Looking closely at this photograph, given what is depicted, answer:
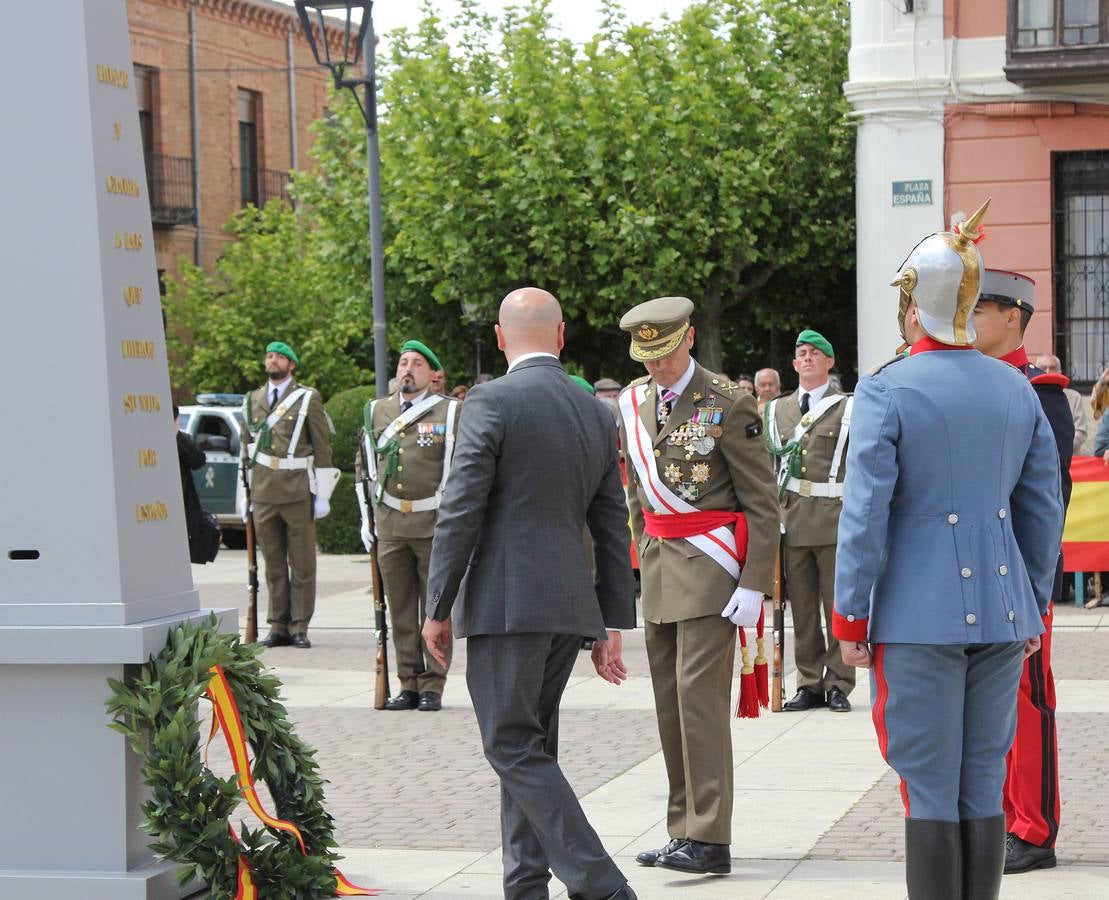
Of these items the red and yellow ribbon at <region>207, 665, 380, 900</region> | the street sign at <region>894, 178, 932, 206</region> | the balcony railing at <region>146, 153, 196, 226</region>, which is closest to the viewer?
the red and yellow ribbon at <region>207, 665, 380, 900</region>

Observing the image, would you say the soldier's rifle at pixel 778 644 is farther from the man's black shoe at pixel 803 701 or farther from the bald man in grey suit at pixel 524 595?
the bald man in grey suit at pixel 524 595

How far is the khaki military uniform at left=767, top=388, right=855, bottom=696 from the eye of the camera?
10102 millimetres

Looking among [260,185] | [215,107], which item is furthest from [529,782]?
[260,185]

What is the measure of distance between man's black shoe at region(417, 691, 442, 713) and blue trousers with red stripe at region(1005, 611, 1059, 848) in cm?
450

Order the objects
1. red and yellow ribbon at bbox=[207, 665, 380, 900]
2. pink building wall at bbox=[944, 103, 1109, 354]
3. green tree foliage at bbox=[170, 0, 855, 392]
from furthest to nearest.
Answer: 1. green tree foliage at bbox=[170, 0, 855, 392]
2. pink building wall at bbox=[944, 103, 1109, 354]
3. red and yellow ribbon at bbox=[207, 665, 380, 900]

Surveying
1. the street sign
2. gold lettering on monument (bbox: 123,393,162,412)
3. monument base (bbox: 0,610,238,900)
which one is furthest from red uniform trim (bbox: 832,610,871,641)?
the street sign

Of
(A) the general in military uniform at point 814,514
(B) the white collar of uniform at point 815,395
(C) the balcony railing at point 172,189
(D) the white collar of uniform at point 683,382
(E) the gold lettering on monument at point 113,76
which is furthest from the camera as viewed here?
(C) the balcony railing at point 172,189

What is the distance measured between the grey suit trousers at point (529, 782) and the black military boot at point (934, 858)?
1.00m

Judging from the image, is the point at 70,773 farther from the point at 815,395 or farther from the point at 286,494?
the point at 286,494

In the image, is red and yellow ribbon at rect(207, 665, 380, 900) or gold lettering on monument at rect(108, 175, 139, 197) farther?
red and yellow ribbon at rect(207, 665, 380, 900)

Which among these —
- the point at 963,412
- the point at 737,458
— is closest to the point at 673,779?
the point at 737,458

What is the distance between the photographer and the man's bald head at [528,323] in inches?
232

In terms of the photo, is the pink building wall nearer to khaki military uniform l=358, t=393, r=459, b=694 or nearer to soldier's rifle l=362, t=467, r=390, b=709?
khaki military uniform l=358, t=393, r=459, b=694

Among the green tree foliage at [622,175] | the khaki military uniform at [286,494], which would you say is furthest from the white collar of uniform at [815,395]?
the green tree foliage at [622,175]
